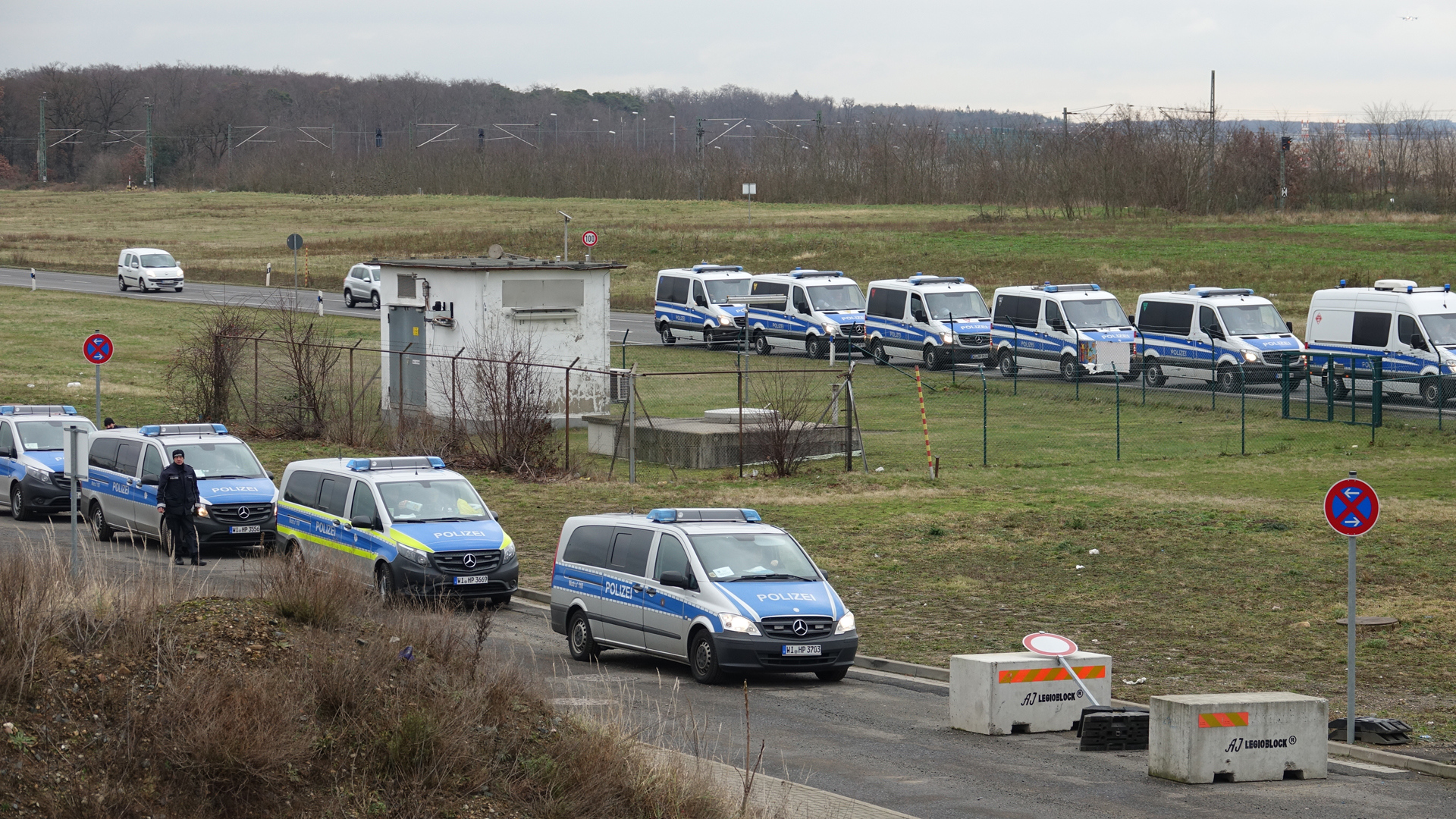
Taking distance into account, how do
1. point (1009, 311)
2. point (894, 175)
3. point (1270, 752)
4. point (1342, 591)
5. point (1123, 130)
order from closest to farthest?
point (1270, 752)
point (1342, 591)
point (1009, 311)
point (1123, 130)
point (894, 175)

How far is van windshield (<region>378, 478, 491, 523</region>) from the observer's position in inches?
755

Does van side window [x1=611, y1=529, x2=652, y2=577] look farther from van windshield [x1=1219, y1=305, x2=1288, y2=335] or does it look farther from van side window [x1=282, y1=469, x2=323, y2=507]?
van windshield [x1=1219, y1=305, x2=1288, y2=335]

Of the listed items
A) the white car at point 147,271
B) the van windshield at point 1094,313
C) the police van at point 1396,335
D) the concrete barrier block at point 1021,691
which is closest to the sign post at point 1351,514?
the concrete barrier block at point 1021,691

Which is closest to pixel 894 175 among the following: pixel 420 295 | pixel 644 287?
pixel 644 287

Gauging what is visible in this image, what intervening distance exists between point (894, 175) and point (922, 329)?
257 ft

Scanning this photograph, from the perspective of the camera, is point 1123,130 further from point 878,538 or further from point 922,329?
point 878,538

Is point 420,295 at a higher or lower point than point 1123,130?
lower

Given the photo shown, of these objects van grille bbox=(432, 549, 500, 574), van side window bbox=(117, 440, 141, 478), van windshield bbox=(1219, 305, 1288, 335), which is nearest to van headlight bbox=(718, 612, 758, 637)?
van grille bbox=(432, 549, 500, 574)

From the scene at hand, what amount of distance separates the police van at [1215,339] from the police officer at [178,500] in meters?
24.0

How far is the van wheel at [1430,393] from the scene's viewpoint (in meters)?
32.3

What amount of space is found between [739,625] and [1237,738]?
5.00 metres

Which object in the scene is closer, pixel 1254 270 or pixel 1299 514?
pixel 1299 514

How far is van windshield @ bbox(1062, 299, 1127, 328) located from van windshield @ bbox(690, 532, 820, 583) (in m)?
24.9

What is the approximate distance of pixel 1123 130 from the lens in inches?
4063
